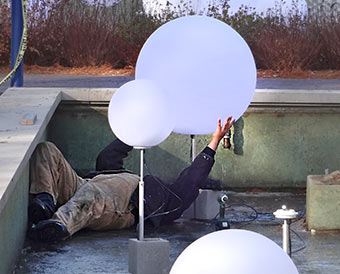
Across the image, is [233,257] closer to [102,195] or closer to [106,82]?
[102,195]

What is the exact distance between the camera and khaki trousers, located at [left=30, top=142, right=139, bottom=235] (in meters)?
6.39

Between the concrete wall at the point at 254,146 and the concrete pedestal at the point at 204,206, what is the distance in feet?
5.27

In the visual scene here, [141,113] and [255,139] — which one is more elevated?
[141,113]

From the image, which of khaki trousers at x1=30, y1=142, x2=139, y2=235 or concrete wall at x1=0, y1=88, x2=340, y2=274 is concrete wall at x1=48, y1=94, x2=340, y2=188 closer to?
concrete wall at x1=0, y1=88, x2=340, y2=274

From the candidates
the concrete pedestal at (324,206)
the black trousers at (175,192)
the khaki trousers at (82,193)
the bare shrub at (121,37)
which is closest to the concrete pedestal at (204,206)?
the black trousers at (175,192)

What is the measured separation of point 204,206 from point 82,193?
3.65 feet

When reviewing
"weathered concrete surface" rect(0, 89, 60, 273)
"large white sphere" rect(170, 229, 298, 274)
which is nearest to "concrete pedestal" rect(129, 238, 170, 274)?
"weathered concrete surface" rect(0, 89, 60, 273)

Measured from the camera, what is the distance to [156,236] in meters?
6.60

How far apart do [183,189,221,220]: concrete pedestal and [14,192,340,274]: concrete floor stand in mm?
65

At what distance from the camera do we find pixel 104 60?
12.4 m

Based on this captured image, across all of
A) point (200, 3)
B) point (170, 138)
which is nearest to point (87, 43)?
point (200, 3)

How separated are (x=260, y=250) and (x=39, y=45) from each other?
9908 mm

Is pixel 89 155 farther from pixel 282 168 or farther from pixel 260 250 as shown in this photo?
pixel 260 250

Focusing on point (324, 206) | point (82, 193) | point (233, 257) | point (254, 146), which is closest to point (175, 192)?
point (82, 193)
